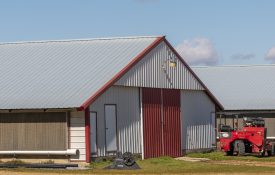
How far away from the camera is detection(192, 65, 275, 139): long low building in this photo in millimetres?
61781

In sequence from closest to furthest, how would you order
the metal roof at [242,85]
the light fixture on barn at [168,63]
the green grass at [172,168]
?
1. the green grass at [172,168]
2. the light fixture on barn at [168,63]
3. the metal roof at [242,85]

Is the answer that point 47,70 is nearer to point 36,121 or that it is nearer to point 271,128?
point 36,121

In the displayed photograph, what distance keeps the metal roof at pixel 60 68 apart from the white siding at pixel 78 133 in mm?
872

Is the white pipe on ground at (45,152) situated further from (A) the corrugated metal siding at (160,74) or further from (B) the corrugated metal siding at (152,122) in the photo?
(B) the corrugated metal siding at (152,122)

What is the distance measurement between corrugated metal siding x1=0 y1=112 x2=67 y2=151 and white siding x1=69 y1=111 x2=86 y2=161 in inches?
14.7

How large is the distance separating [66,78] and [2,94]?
320 centimetres

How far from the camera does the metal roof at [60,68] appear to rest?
39.8 meters

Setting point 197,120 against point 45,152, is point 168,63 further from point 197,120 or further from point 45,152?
point 45,152

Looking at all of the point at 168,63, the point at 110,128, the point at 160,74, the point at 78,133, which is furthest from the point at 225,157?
the point at 78,133

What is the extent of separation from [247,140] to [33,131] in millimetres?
12981

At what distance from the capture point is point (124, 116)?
4238 cm

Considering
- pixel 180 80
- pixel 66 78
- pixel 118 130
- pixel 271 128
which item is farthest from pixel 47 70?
pixel 271 128

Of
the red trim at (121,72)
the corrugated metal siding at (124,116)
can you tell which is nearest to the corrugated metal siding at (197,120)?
the red trim at (121,72)

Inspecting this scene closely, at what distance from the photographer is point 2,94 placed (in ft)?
136
